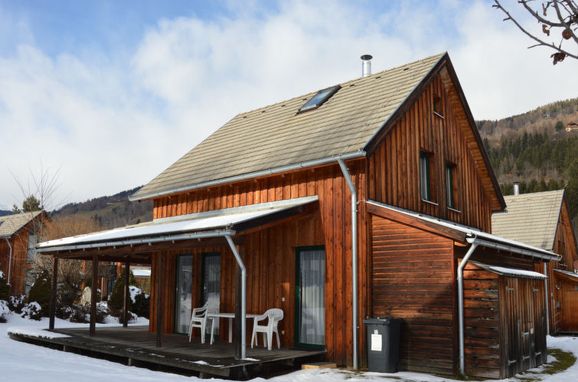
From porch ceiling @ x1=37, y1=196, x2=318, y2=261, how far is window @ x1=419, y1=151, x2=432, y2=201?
2929 mm

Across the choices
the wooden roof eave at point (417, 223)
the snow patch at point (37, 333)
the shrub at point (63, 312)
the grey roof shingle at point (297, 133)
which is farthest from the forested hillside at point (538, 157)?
the snow patch at point (37, 333)

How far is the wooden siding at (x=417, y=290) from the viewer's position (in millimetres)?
10055

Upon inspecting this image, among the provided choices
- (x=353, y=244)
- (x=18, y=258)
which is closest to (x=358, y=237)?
(x=353, y=244)

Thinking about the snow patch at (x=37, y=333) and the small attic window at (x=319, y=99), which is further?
the small attic window at (x=319, y=99)

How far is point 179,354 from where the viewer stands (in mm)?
10836

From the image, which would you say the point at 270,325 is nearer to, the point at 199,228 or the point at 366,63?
the point at 199,228

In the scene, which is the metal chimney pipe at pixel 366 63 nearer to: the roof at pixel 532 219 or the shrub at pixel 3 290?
the roof at pixel 532 219

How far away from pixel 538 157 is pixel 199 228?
82.2 m

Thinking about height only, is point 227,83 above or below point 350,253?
above

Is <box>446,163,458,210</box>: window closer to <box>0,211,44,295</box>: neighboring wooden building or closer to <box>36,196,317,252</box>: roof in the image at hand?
<box>36,196,317,252</box>: roof

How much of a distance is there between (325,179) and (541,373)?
17.9ft

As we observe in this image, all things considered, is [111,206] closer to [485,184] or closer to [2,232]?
[2,232]

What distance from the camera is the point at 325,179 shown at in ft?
39.4

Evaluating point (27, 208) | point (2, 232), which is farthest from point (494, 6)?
point (27, 208)
